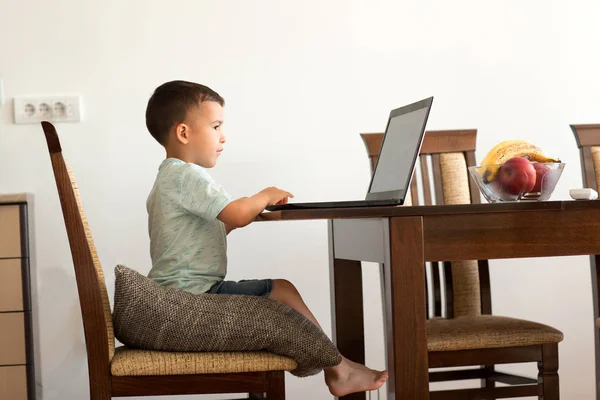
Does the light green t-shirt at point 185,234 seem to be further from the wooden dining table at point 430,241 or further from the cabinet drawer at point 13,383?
the cabinet drawer at point 13,383

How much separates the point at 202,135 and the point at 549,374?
101 centimetres

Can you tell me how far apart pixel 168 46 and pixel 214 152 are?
1092mm

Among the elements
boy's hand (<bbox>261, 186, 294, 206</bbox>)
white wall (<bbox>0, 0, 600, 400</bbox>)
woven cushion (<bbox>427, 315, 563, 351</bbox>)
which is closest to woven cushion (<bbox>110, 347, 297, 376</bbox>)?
boy's hand (<bbox>261, 186, 294, 206</bbox>)

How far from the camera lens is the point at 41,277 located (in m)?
2.97

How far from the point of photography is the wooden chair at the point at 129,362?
1.50 m

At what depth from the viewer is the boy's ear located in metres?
2.01

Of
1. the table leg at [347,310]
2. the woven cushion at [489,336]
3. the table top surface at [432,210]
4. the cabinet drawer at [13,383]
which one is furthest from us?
the cabinet drawer at [13,383]

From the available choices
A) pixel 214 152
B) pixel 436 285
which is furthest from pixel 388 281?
pixel 436 285

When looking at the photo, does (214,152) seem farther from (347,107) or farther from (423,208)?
(347,107)

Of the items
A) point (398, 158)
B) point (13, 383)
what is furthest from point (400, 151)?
point (13, 383)

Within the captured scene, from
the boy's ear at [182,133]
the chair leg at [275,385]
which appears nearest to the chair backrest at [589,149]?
the boy's ear at [182,133]

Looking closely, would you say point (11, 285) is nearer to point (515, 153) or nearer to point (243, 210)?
point (243, 210)

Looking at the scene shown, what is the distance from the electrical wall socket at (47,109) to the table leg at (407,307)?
180 cm

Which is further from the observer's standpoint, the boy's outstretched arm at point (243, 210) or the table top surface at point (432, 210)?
the boy's outstretched arm at point (243, 210)
